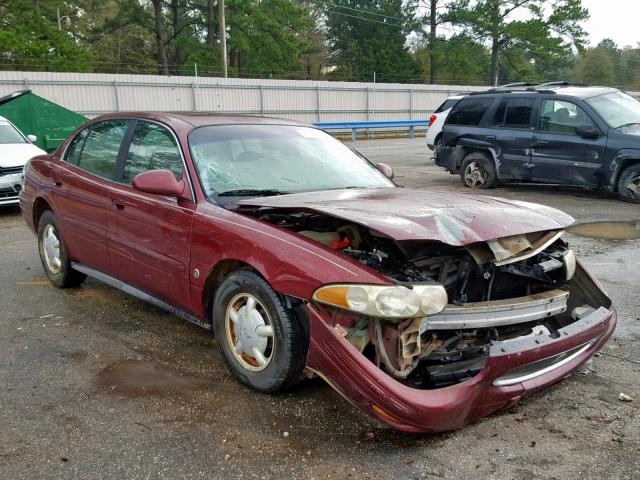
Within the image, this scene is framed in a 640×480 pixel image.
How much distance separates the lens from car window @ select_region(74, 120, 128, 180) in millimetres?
4441

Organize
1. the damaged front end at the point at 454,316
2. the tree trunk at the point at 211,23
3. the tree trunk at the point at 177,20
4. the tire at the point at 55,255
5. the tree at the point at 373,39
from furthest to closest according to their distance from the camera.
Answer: the tree at the point at 373,39
the tree trunk at the point at 211,23
the tree trunk at the point at 177,20
the tire at the point at 55,255
the damaged front end at the point at 454,316

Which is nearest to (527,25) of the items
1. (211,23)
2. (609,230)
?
(211,23)

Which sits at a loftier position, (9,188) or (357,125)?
(357,125)

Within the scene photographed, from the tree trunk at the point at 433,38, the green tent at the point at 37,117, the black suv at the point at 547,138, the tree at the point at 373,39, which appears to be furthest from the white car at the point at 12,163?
the tree trunk at the point at 433,38

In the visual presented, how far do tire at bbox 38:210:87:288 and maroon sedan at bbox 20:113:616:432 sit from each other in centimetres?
73

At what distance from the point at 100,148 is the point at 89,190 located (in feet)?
1.27

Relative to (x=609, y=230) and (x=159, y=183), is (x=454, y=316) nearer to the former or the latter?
(x=159, y=183)

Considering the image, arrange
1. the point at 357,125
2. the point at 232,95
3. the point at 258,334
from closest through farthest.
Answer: the point at 258,334, the point at 357,125, the point at 232,95

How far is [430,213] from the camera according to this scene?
9.88 ft

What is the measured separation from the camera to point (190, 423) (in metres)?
2.93

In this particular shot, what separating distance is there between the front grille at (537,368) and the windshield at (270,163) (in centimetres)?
175

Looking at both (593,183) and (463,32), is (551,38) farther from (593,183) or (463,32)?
→ (593,183)

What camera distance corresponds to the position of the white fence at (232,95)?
2191 centimetres

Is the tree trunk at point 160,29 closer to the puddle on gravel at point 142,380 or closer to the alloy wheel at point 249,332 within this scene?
the puddle on gravel at point 142,380
